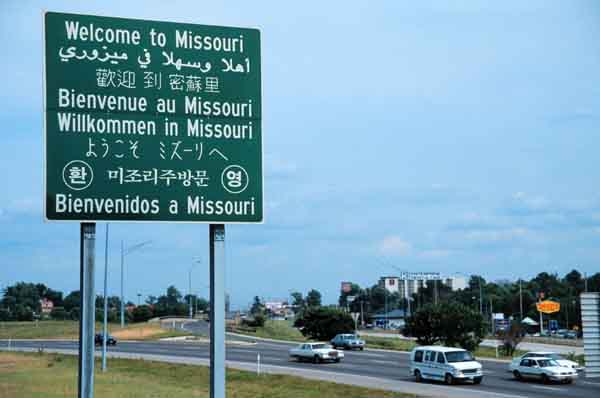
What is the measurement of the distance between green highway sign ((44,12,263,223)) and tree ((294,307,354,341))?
6803 centimetres

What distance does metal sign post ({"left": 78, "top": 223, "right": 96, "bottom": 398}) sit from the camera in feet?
36.1

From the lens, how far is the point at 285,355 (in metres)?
57.8

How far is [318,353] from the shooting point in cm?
4994

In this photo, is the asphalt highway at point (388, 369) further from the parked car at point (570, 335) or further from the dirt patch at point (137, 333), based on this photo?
the parked car at point (570, 335)

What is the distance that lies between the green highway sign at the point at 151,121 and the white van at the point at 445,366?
84.4 ft

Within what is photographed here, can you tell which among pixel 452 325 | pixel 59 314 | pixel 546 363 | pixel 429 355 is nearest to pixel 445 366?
pixel 429 355

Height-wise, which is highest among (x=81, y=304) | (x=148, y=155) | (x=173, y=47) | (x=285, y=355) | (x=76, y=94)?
(x=173, y=47)

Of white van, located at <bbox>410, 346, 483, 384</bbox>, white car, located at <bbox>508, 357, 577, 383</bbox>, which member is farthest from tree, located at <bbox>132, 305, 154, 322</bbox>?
white car, located at <bbox>508, 357, 577, 383</bbox>

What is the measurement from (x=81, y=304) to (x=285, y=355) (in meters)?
47.7

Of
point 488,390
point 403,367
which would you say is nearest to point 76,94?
point 488,390

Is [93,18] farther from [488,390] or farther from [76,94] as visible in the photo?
[488,390]

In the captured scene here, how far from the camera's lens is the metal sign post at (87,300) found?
1099 centimetres

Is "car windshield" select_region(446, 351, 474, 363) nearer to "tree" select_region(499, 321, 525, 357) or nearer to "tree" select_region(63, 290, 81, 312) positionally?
"tree" select_region(499, 321, 525, 357)

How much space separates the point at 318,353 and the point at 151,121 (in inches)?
1583
